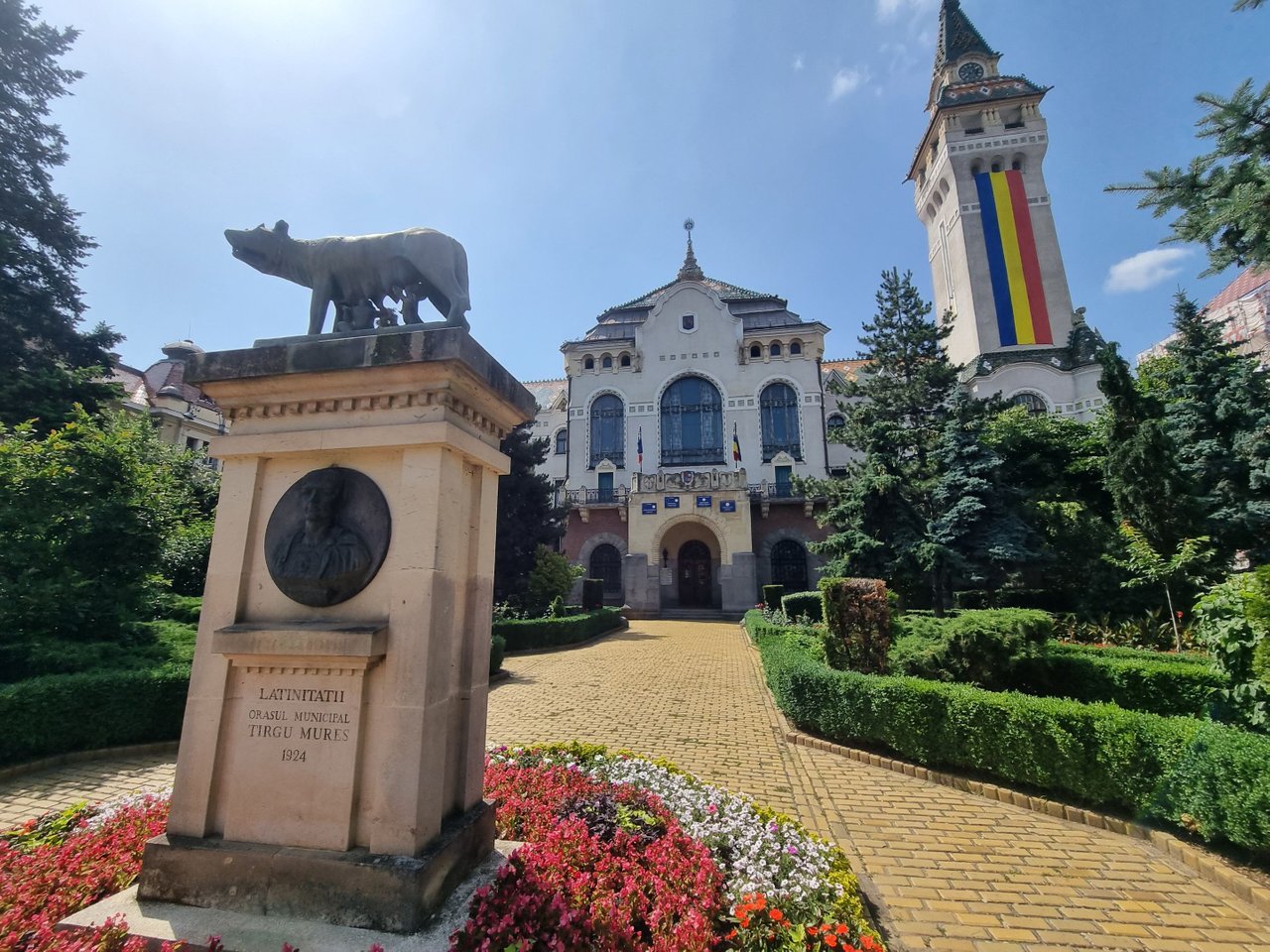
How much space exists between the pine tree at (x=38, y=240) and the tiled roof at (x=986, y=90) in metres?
45.6

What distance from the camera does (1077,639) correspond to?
48.5ft

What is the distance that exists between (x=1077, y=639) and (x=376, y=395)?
1832 cm

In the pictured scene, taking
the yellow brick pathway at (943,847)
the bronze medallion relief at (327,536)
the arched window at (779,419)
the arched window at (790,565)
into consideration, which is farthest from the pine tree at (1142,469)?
the bronze medallion relief at (327,536)

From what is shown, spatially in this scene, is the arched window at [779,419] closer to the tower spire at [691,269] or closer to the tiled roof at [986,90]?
the tower spire at [691,269]

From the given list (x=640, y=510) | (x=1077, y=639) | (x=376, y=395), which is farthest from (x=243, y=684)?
(x=640, y=510)

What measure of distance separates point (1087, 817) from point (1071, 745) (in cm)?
67

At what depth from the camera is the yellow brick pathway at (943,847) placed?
378cm

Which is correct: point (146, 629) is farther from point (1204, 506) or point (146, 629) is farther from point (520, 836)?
point (1204, 506)

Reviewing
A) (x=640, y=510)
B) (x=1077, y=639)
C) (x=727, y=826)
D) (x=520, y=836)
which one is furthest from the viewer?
(x=640, y=510)

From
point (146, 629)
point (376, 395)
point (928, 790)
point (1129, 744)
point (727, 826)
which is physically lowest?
point (928, 790)

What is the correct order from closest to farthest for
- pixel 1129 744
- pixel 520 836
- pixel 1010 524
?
1. pixel 520 836
2. pixel 1129 744
3. pixel 1010 524

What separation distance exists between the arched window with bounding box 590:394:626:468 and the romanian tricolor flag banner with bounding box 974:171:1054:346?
2264cm

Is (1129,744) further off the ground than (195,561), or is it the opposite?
(195,561)

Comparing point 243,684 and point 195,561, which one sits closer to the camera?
point 243,684
